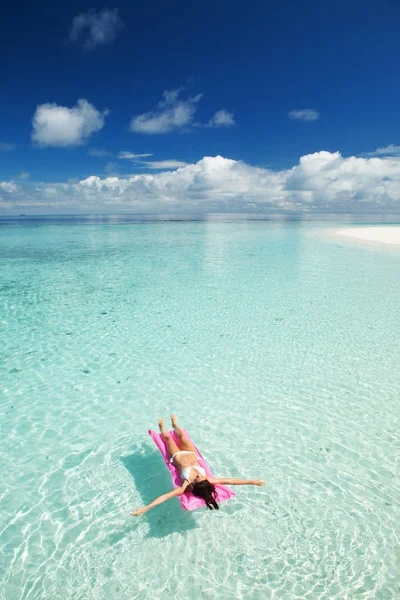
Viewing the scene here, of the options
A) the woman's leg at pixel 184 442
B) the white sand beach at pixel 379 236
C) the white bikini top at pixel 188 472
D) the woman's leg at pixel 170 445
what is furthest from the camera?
the white sand beach at pixel 379 236

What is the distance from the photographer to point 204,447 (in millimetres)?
5695

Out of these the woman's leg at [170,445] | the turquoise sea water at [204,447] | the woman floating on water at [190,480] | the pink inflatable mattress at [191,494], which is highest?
the woman floating on water at [190,480]

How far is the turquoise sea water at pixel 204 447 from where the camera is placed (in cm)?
380

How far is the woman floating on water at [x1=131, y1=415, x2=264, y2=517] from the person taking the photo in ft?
13.5

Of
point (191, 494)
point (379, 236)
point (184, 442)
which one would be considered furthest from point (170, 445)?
point (379, 236)

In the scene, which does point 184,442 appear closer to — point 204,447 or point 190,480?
point 204,447

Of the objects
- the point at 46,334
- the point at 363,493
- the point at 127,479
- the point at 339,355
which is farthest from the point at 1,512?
the point at 339,355

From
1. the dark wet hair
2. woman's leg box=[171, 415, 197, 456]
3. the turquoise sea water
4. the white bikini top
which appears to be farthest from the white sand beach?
the dark wet hair

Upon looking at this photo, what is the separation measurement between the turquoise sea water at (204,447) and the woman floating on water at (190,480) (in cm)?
45

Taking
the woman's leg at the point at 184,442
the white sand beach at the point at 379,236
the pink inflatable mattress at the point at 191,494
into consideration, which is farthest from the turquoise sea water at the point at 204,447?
the white sand beach at the point at 379,236

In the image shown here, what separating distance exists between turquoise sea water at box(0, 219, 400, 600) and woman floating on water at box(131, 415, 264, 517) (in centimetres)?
Result: 45

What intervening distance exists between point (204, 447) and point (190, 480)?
1.38 metres

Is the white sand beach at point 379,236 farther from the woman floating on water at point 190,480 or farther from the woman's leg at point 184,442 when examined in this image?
the woman floating on water at point 190,480

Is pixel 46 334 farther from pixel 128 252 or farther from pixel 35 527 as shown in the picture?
pixel 128 252
